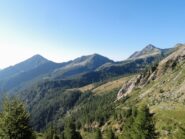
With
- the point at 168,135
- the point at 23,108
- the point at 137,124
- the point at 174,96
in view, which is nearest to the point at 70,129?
A: the point at 168,135

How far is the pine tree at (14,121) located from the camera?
2819 centimetres

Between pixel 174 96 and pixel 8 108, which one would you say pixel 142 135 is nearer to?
pixel 8 108

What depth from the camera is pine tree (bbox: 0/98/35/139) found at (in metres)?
28.2

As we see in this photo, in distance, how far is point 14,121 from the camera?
28.4 meters

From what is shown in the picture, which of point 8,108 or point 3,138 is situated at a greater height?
point 8,108

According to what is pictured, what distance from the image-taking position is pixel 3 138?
2817cm

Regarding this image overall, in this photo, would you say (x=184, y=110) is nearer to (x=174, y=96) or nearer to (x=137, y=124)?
(x=174, y=96)

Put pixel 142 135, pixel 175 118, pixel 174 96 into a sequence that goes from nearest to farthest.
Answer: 1. pixel 142 135
2. pixel 175 118
3. pixel 174 96

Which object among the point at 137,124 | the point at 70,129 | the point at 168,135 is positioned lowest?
the point at 168,135

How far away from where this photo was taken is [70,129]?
9894 centimetres

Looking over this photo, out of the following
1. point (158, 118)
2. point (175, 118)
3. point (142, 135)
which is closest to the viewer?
point (142, 135)

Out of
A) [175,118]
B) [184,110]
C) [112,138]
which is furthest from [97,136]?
[184,110]

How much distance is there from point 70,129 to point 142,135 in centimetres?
4569

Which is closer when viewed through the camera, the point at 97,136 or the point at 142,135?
the point at 142,135
